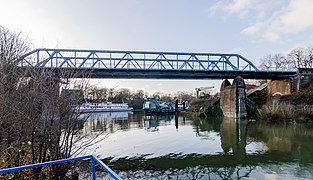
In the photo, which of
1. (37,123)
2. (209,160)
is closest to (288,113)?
(209,160)

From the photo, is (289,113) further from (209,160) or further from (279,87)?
(209,160)

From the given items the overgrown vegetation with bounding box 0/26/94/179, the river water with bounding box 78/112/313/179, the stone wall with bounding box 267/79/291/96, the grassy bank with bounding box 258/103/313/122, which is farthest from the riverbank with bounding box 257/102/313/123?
the overgrown vegetation with bounding box 0/26/94/179

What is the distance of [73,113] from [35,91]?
119cm

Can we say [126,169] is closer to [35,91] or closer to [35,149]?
[35,149]

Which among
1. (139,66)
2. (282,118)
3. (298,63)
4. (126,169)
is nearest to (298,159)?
(126,169)

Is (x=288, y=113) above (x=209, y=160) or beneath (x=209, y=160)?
above

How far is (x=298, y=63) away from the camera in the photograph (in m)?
55.1

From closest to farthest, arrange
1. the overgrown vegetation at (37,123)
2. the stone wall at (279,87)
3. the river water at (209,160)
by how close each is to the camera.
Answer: the overgrown vegetation at (37,123) → the river water at (209,160) → the stone wall at (279,87)

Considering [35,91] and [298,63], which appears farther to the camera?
[298,63]

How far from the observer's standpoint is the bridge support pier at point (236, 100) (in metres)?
36.2

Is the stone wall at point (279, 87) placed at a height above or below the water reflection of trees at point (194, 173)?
above

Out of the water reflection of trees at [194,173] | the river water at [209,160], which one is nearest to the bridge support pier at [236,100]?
the river water at [209,160]

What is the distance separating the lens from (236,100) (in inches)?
1442

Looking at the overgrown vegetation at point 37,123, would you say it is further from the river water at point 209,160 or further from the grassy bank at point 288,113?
the grassy bank at point 288,113
